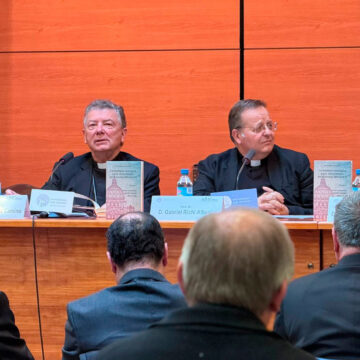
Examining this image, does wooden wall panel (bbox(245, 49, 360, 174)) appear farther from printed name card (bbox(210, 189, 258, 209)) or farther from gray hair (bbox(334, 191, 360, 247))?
gray hair (bbox(334, 191, 360, 247))

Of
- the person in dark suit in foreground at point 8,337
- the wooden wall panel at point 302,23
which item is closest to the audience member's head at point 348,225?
the person in dark suit in foreground at point 8,337

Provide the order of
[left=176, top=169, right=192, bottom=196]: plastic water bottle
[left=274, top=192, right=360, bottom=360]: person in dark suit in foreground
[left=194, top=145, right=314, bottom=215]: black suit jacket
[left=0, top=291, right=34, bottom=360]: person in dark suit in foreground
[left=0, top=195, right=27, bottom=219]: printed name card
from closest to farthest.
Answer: [left=274, top=192, right=360, bottom=360]: person in dark suit in foreground → [left=0, top=291, right=34, bottom=360]: person in dark suit in foreground → [left=0, top=195, right=27, bottom=219]: printed name card → [left=176, top=169, right=192, bottom=196]: plastic water bottle → [left=194, top=145, right=314, bottom=215]: black suit jacket

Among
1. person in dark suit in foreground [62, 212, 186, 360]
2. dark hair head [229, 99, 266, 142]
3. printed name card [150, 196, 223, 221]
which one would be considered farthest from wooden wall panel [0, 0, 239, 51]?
person in dark suit in foreground [62, 212, 186, 360]

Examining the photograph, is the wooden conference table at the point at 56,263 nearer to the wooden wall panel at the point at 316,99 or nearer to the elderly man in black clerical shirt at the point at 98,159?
the elderly man in black clerical shirt at the point at 98,159

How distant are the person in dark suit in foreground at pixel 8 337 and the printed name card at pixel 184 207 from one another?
1111 millimetres

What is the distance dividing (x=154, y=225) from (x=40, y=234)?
1.15m

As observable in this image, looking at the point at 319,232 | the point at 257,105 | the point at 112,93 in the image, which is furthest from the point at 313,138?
the point at 319,232

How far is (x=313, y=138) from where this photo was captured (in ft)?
15.9

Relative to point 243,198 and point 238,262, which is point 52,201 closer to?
point 243,198

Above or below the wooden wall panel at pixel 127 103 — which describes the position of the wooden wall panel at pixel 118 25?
above

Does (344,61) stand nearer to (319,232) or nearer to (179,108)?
(179,108)

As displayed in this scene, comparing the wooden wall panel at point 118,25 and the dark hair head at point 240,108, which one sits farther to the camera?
the wooden wall panel at point 118,25

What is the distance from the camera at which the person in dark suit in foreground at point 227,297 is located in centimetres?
99

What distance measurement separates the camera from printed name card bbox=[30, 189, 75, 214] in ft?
10.4
